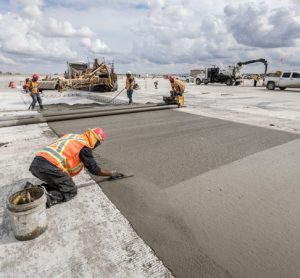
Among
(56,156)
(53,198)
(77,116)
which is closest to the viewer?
(56,156)

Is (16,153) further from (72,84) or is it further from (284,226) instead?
(72,84)

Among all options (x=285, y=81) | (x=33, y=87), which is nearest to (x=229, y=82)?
(x=285, y=81)

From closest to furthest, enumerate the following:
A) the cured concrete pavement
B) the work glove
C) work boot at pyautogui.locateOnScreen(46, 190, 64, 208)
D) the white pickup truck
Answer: the cured concrete pavement
work boot at pyautogui.locateOnScreen(46, 190, 64, 208)
the work glove
the white pickup truck

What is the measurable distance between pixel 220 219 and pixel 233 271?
0.82 metres

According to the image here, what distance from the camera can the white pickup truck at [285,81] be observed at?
821 inches

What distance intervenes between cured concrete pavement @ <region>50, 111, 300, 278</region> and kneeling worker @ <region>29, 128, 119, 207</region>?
0.66 m

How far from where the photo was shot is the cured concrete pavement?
2455 millimetres

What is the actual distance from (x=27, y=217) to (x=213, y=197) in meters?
2.37

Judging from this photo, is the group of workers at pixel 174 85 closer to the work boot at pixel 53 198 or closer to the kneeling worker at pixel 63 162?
the kneeling worker at pixel 63 162

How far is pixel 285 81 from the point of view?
852 inches

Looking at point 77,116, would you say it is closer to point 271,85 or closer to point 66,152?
point 66,152

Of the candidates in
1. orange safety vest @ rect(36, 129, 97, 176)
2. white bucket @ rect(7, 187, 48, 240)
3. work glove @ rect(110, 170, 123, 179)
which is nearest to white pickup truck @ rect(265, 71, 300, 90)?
work glove @ rect(110, 170, 123, 179)

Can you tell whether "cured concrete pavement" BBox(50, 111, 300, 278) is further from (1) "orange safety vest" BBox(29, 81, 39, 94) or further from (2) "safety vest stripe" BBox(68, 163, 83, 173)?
(1) "orange safety vest" BBox(29, 81, 39, 94)

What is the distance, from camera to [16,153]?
530 cm
